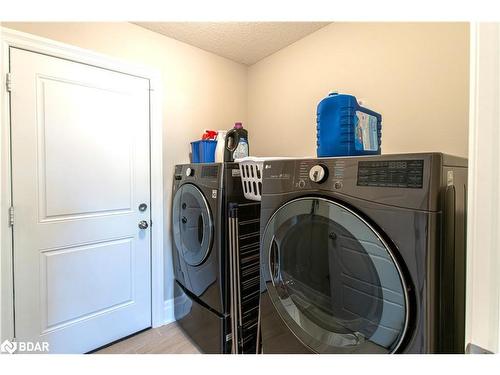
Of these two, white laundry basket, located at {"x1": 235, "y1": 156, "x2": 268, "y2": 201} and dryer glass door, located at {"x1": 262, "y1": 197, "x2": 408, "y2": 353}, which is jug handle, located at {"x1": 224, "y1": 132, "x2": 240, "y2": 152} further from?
dryer glass door, located at {"x1": 262, "y1": 197, "x2": 408, "y2": 353}

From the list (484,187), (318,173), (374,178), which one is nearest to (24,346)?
(318,173)

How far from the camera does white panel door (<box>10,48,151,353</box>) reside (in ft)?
4.56

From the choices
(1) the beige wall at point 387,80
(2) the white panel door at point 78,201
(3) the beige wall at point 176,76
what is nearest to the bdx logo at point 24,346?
(2) the white panel door at point 78,201

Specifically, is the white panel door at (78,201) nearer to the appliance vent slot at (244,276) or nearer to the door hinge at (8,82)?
the door hinge at (8,82)

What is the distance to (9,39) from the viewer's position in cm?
132

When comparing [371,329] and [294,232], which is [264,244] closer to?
[294,232]

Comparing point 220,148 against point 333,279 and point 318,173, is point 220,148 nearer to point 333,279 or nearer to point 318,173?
point 318,173

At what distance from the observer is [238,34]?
1.89 meters

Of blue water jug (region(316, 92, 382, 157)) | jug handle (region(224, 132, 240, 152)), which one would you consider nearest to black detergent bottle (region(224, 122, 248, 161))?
jug handle (region(224, 132, 240, 152))

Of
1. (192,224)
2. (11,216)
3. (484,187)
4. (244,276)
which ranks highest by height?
(484,187)

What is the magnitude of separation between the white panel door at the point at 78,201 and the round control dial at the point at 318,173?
1460 millimetres

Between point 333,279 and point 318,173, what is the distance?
423 millimetres

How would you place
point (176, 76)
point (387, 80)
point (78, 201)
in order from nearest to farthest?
point (387, 80) → point (78, 201) → point (176, 76)

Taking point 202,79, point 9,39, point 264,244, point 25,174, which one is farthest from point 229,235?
point 9,39
